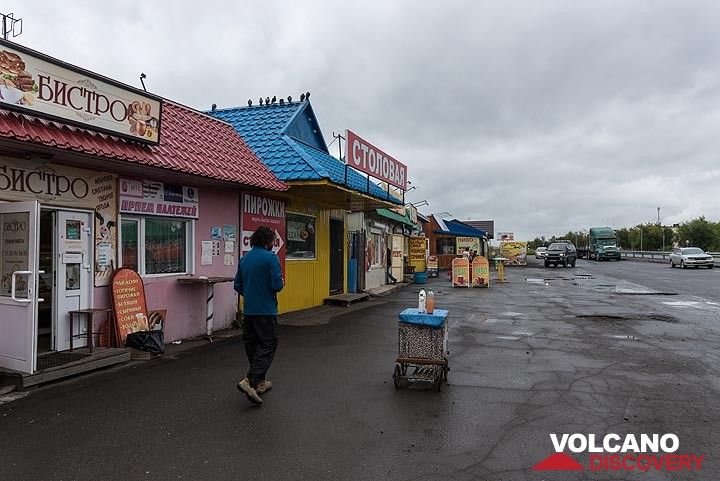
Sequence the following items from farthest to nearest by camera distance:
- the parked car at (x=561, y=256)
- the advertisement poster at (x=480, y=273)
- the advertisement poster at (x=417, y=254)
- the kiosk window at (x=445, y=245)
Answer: the kiosk window at (x=445, y=245), the parked car at (x=561, y=256), the advertisement poster at (x=417, y=254), the advertisement poster at (x=480, y=273)

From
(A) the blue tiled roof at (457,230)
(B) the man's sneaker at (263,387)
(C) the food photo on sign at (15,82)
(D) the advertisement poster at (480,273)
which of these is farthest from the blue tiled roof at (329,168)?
(A) the blue tiled roof at (457,230)

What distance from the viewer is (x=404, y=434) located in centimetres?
505

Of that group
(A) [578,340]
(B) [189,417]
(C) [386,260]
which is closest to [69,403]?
(B) [189,417]

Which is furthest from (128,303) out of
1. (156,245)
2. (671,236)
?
(671,236)

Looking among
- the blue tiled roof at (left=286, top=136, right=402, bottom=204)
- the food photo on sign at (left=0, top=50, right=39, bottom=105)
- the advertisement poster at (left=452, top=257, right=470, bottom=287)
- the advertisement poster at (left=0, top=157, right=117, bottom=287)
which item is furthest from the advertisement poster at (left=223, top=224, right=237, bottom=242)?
the advertisement poster at (left=452, top=257, right=470, bottom=287)

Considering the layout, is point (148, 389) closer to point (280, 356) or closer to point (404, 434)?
point (280, 356)

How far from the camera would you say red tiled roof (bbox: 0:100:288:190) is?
675cm

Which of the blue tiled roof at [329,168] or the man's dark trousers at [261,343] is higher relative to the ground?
the blue tiled roof at [329,168]

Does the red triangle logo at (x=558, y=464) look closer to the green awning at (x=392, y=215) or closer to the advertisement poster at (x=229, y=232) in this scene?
the advertisement poster at (x=229, y=232)

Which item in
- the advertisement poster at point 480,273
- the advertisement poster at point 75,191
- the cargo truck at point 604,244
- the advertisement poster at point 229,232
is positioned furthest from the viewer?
the cargo truck at point 604,244

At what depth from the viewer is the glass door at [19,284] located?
658cm

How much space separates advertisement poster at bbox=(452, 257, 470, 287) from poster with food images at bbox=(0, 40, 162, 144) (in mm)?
17813

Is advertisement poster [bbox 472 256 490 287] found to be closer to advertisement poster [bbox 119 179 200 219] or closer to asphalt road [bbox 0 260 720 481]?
asphalt road [bbox 0 260 720 481]

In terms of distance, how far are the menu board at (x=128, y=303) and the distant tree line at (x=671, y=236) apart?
7116 centimetres
